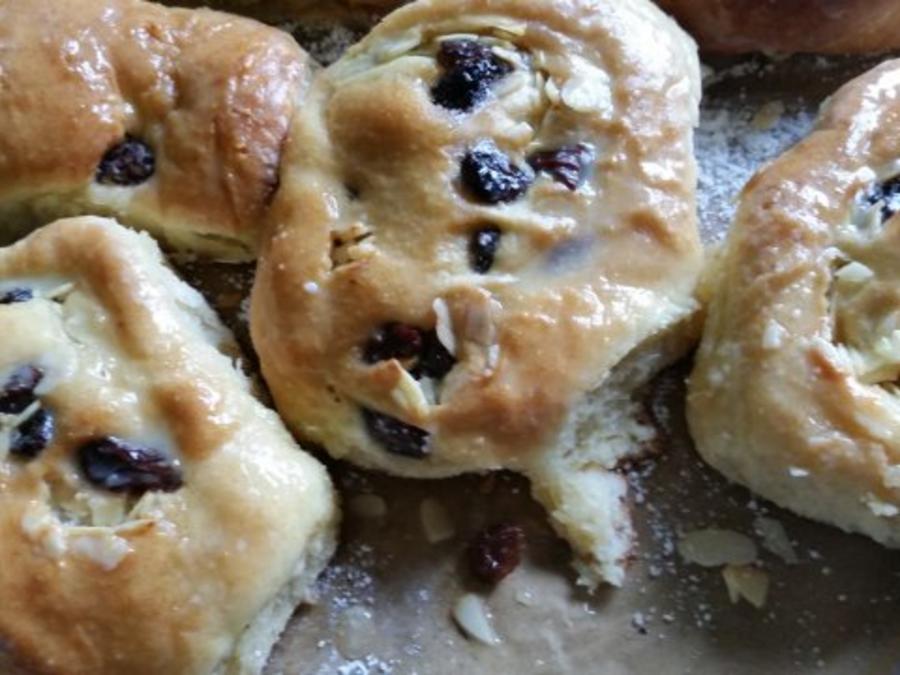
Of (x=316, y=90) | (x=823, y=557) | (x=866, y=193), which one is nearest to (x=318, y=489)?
(x=316, y=90)

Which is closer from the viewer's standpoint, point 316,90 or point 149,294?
point 149,294

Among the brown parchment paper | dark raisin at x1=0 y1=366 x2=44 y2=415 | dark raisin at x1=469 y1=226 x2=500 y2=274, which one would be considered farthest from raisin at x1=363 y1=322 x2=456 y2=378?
dark raisin at x1=0 y1=366 x2=44 y2=415

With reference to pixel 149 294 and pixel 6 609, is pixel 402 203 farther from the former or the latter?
pixel 6 609

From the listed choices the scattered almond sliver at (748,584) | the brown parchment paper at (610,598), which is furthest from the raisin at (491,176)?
the scattered almond sliver at (748,584)

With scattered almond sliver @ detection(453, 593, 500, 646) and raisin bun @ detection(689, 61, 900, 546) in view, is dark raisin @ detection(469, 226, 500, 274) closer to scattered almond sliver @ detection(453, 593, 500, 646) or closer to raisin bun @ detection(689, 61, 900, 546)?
raisin bun @ detection(689, 61, 900, 546)

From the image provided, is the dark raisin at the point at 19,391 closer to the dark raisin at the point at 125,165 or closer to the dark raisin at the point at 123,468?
the dark raisin at the point at 123,468

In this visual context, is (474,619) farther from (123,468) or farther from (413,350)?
(123,468)
